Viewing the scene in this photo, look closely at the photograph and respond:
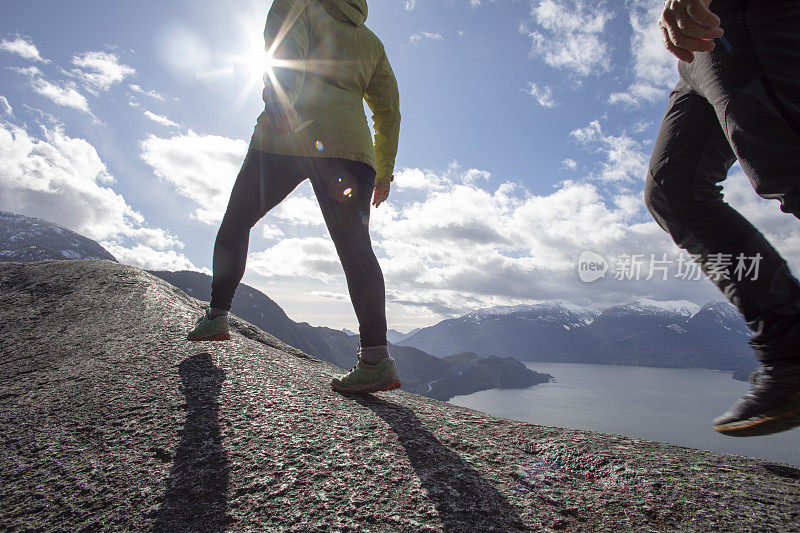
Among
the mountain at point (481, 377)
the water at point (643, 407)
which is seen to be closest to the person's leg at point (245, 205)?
the water at point (643, 407)

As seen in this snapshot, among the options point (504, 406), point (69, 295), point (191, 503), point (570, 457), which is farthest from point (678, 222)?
point (504, 406)

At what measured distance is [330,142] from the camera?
2.26 meters

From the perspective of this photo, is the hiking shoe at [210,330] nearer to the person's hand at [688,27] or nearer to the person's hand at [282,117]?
the person's hand at [282,117]

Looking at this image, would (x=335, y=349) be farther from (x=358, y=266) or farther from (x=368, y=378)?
(x=358, y=266)

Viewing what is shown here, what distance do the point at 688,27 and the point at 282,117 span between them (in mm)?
1971

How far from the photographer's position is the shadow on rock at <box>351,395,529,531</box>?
104cm

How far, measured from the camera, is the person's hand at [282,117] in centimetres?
225

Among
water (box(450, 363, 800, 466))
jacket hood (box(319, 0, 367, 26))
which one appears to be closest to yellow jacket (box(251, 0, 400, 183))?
jacket hood (box(319, 0, 367, 26))

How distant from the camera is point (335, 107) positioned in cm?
233

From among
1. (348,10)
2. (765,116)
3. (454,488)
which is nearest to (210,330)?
(454,488)

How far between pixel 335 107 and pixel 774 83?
6.61 feet

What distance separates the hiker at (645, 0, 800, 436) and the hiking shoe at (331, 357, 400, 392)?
1.53 m

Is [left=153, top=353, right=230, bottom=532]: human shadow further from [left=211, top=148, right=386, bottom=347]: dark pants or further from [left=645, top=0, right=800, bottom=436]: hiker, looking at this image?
[left=645, top=0, right=800, bottom=436]: hiker

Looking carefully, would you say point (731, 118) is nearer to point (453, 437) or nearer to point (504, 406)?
point (453, 437)
